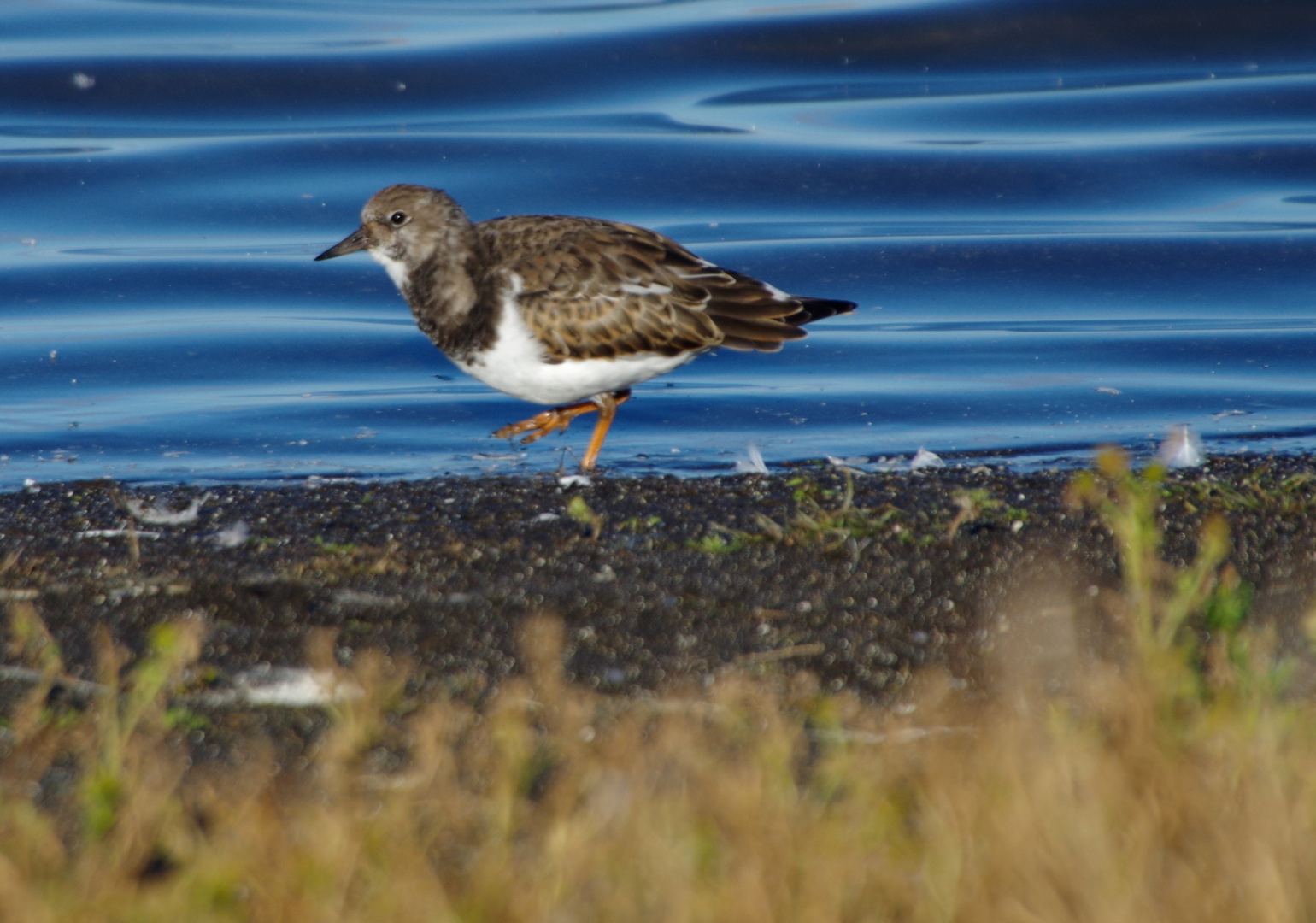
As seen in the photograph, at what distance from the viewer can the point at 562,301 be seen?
263 inches

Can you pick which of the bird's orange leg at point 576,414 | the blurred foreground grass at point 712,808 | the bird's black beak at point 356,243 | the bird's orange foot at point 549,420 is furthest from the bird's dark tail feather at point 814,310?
the blurred foreground grass at point 712,808

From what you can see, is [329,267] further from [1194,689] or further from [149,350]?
[1194,689]

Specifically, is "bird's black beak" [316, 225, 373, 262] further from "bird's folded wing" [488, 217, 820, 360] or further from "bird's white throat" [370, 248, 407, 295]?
"bird's folded wing" [488, 217, 820, 360]

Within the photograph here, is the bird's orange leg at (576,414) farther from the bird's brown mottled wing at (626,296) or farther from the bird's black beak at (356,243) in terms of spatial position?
the bird's black beak at (356,243)

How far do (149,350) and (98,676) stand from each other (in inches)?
254

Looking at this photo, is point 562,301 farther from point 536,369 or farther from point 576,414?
point 576,414

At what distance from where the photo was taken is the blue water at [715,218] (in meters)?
8.53

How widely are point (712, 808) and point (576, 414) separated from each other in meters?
4.75

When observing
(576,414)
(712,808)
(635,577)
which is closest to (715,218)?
(576,414)

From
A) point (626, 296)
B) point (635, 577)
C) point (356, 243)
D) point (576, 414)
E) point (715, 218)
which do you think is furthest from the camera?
point (715, 218)

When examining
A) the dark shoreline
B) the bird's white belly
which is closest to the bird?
the bird's white belly

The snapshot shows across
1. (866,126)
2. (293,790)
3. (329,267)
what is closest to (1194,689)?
(293,790)

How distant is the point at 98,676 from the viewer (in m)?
4.11

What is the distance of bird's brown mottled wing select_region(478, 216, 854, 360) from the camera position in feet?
22.0
